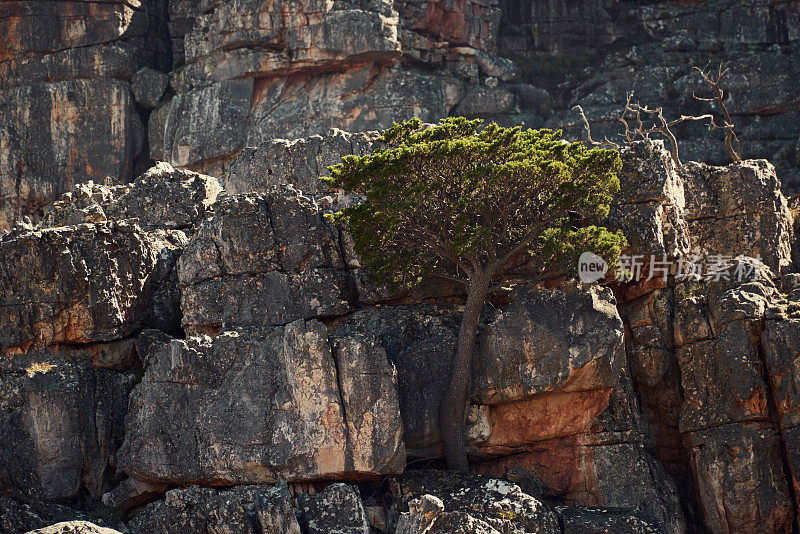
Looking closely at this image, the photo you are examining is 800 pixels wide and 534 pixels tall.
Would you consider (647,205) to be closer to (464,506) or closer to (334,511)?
(464,506)

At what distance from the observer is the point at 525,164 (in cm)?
3019

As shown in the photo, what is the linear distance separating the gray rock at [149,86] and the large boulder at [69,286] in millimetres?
28889

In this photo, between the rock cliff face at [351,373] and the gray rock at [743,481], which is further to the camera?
the gray rock at [743,481]

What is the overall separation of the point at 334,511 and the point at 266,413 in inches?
127

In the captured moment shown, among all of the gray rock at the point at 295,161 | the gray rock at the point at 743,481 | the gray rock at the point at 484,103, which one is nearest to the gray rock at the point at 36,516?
the gray rock at the point at 295,161

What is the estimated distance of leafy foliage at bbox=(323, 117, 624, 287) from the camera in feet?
99.5

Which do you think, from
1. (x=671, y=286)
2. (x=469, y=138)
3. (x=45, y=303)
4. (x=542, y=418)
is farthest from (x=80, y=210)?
(x=671, y=286)

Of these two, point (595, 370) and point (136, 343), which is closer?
point (595, 370)

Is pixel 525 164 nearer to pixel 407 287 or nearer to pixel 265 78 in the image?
pixel 407 287

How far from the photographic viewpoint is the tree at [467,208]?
99.6ft

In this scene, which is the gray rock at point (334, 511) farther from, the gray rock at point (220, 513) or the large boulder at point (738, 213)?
the large boulder at point (738, 213)

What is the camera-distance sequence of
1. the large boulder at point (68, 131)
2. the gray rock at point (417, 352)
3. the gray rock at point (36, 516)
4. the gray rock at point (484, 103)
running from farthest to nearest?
the gray rock at point (484, 103) < the large boulder at point (68, 131) < the gray rock at point (417, 352) < the gray rock at point (36, 516)

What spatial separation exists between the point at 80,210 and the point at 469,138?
14.9 meters

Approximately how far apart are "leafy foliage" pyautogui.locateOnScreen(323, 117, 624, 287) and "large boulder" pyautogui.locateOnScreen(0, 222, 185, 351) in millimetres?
7323
